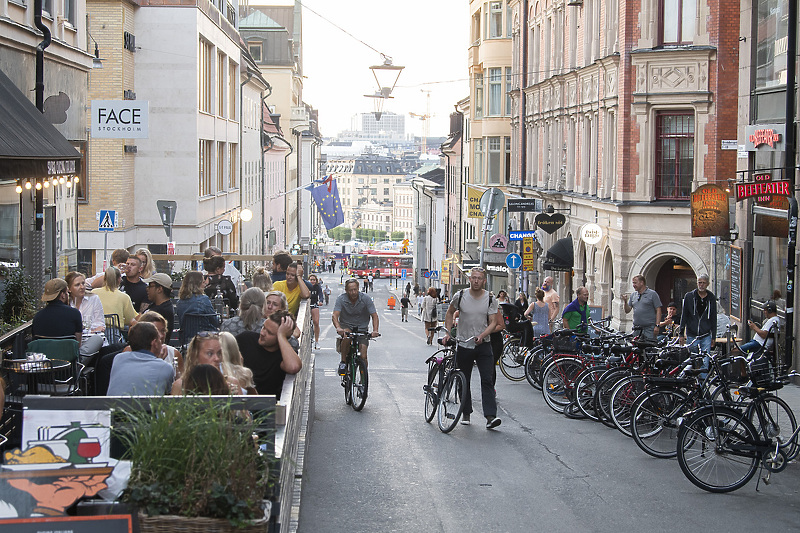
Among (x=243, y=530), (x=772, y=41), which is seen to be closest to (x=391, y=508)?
(x=243, y=530)

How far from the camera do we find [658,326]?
55.1 ft

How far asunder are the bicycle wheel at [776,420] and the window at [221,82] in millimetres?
30495

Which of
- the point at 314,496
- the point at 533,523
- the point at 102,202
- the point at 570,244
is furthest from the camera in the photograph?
the point at 570,244

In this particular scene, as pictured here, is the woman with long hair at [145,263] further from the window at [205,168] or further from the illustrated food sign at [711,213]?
the window at [205,168]

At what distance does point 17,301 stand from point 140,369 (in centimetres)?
528

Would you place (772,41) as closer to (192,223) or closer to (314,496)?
(314,496)

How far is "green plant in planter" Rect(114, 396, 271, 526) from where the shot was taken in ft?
16.4

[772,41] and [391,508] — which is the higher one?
[772,41]

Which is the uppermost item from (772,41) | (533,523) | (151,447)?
(772,41)

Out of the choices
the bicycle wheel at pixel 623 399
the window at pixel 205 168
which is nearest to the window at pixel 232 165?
the window at pixel 205 168

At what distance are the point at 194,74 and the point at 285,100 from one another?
50.4 meters

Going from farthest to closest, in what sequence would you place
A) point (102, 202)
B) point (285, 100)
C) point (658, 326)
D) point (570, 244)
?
point (285, 100)
point (570, 244)
point (102, 202)
point (658, 326)

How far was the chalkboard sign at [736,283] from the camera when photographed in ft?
62.8

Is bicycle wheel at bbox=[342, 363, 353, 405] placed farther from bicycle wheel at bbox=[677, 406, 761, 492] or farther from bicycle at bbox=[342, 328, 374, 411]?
bicycle wheel at bbox=[677, 406, 761, 492]
